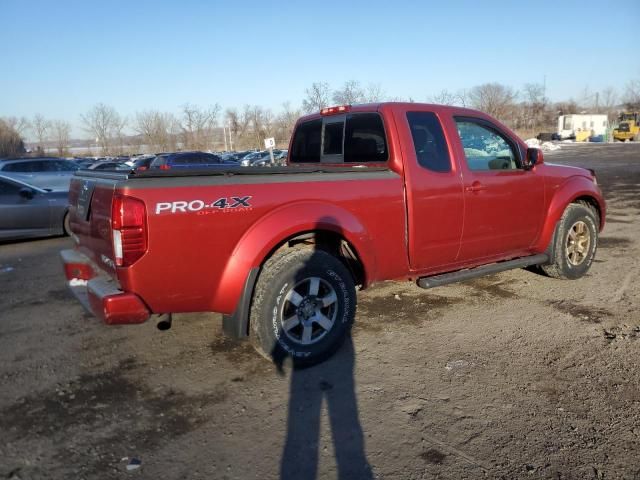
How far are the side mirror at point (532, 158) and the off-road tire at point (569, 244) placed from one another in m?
0.82

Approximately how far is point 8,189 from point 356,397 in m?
8.64

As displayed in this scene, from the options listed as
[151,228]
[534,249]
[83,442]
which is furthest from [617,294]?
[83,442]

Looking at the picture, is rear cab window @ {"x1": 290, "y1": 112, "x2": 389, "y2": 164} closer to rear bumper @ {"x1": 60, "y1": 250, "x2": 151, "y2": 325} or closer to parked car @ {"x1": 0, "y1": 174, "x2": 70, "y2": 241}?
rear bumper @ {"x1": 60, "y1": 250, "x2": 151, "y2": 325}

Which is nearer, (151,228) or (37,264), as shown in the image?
(151,228)

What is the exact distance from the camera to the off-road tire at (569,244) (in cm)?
555

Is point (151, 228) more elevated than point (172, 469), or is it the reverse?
point (151, 228)

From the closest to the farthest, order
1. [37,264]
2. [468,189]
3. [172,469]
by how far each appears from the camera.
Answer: [172,469] < [468,189] < [37,264]

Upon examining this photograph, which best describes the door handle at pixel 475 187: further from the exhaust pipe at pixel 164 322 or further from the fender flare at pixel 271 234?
the exhaust pipe at pixel 164 322

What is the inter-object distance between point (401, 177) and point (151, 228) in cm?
210

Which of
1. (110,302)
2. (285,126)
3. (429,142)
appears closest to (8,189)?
(110,302)

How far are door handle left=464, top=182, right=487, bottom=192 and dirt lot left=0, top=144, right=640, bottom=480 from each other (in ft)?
3.94

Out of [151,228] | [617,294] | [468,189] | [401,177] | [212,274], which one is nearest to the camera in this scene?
[151,228]

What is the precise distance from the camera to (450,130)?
183 inches

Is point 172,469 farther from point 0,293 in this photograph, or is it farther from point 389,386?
point 0,293
